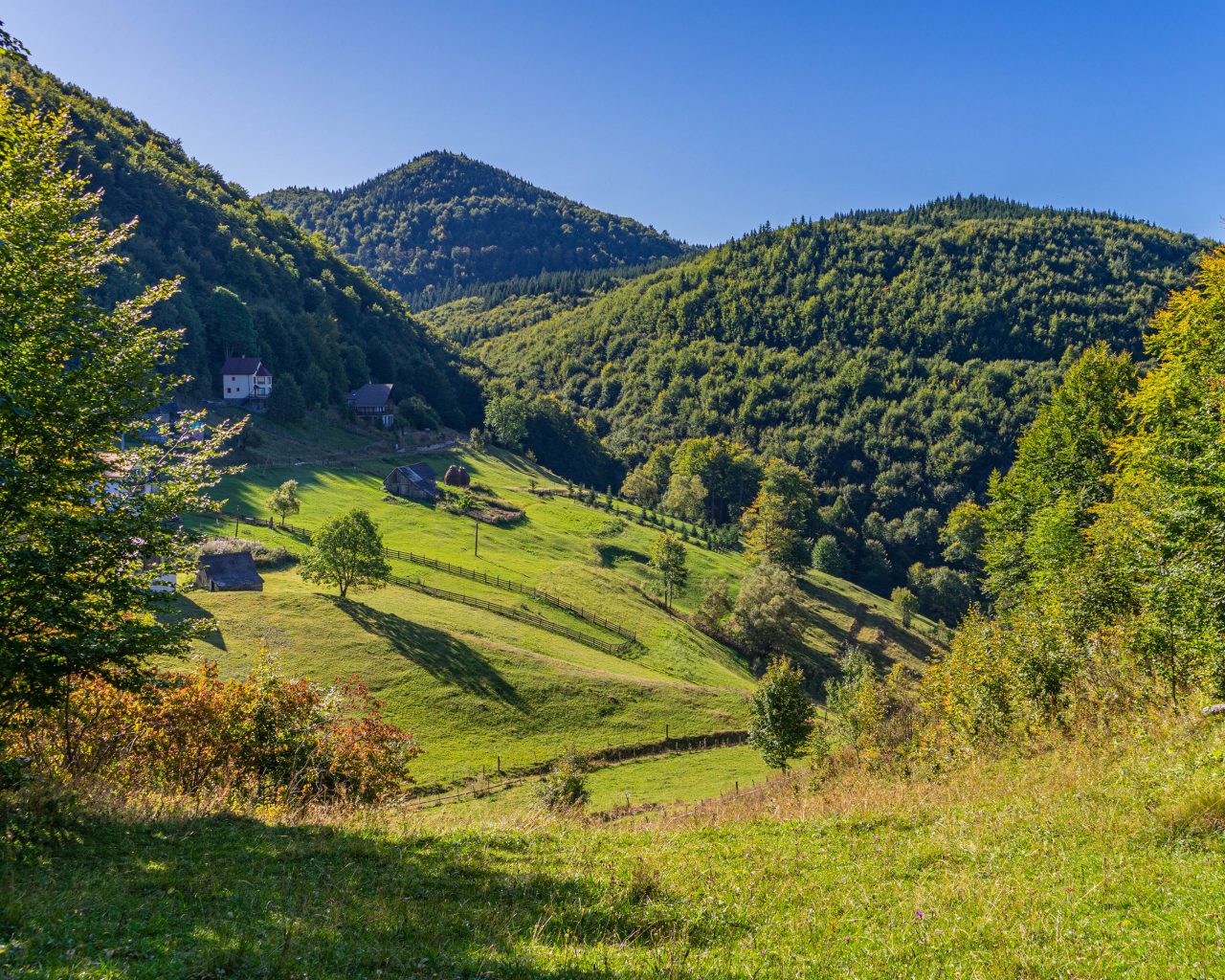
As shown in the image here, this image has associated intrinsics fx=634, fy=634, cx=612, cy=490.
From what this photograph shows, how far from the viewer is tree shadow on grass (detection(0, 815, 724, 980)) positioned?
7145 mm

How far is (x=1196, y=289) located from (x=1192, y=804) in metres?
29.2

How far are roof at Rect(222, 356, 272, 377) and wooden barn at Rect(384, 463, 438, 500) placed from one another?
40.2 metres

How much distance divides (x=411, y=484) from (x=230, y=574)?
149ft

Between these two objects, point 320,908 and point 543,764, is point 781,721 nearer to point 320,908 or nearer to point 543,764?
point 543,764

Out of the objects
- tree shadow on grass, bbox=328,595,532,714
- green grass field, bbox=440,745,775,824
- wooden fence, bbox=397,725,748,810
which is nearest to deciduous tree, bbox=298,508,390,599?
tree shadow on grass, bbox=328,595,532,714

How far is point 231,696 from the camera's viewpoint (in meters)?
18.5

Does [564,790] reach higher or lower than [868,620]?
lower

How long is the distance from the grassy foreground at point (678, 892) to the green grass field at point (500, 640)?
49.1 ft

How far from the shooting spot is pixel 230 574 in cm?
5278

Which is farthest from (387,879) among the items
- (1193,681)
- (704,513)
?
(704,513)

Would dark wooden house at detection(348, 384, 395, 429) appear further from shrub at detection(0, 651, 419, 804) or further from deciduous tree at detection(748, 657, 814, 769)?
shrub at detection(0, 651, 419, 804)

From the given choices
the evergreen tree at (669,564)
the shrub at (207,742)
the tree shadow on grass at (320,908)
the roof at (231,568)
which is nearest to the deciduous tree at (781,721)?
the shrub at (207,742)

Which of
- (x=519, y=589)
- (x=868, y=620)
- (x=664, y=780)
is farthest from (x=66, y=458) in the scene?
(x=868, y=620)

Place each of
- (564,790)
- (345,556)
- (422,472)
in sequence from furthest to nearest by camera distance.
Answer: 1. (422,472)
2. (345,556)
3. (564,790)
